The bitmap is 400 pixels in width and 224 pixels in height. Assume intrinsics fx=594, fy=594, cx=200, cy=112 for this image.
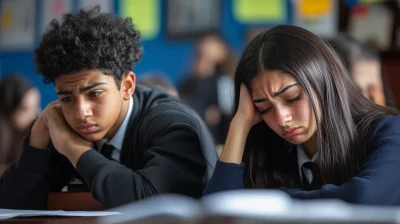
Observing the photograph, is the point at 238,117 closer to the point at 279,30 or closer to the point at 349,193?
the point at 279,30

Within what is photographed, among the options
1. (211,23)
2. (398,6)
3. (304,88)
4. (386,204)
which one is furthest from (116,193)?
(211,23)

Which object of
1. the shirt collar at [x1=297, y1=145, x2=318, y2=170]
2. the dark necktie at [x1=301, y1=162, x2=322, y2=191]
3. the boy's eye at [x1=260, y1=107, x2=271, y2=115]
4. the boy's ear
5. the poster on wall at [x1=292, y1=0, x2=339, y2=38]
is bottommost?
the dark necktie at [x1=301, y1=162, x2=322, y2=191]

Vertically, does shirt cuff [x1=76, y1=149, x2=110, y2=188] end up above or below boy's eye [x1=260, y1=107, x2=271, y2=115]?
below

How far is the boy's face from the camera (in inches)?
54.9

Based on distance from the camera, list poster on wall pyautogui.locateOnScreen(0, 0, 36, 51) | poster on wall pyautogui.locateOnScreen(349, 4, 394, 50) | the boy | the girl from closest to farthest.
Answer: the girl → the boy → poster on wall pyautogui.locateOnScreen(349, 4, 394, 50) → poster on wall pyautogui.locateOnScreen(0, 0, 36, 51)

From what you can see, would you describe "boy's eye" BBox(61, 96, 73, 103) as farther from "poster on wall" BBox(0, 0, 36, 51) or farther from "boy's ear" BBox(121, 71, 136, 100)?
"poster on wall" BBox(0, 0, 36, 51)

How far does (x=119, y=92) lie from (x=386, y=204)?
699mm

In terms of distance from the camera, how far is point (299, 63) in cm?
121

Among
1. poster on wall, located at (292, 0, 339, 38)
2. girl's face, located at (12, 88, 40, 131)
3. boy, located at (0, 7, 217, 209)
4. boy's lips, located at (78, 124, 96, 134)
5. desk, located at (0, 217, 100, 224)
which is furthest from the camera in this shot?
poster on wall, located at (292, 0, 339, 38)

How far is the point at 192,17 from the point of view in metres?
4.67

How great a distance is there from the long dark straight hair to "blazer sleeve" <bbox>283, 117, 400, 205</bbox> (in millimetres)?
69

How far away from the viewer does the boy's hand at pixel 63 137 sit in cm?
141

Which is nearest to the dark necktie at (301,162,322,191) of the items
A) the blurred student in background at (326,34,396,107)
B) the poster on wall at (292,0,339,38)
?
the blurred student in background at (326,34,396,107)

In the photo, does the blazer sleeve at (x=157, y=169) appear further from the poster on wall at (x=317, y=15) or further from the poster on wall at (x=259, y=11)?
the poster on wall at (x=259, y=11)
